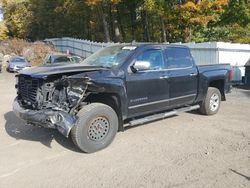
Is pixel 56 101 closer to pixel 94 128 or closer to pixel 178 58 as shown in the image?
pixel 94 128

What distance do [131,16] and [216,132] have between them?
3213 cm

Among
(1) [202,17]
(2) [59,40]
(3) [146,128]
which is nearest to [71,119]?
(3) [146,128]

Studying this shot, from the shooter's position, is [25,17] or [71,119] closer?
[71,119]

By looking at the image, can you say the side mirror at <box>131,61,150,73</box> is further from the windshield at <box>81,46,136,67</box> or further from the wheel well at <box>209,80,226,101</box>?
the wheel well at <box>209,80,226,101</box>

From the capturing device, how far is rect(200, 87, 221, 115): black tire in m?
9.08

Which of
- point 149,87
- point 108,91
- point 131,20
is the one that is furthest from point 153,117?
point 131,20

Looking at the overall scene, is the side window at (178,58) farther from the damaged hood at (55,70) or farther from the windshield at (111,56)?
the damaged hood at (55,70)

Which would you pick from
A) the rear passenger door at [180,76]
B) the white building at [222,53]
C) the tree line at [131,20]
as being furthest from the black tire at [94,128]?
the tree line at [131,20]

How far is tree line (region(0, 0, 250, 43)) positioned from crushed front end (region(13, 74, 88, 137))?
60.7ft

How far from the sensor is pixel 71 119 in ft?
19.9

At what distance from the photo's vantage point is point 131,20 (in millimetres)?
38875

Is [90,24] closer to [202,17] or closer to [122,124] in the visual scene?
[202,17]

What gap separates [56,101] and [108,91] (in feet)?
3.09

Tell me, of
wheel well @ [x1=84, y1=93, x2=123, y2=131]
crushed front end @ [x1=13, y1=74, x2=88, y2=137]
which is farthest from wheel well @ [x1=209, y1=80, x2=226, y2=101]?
crushed front end @ [x1=13, y1=74, x2=88, y2=137]
